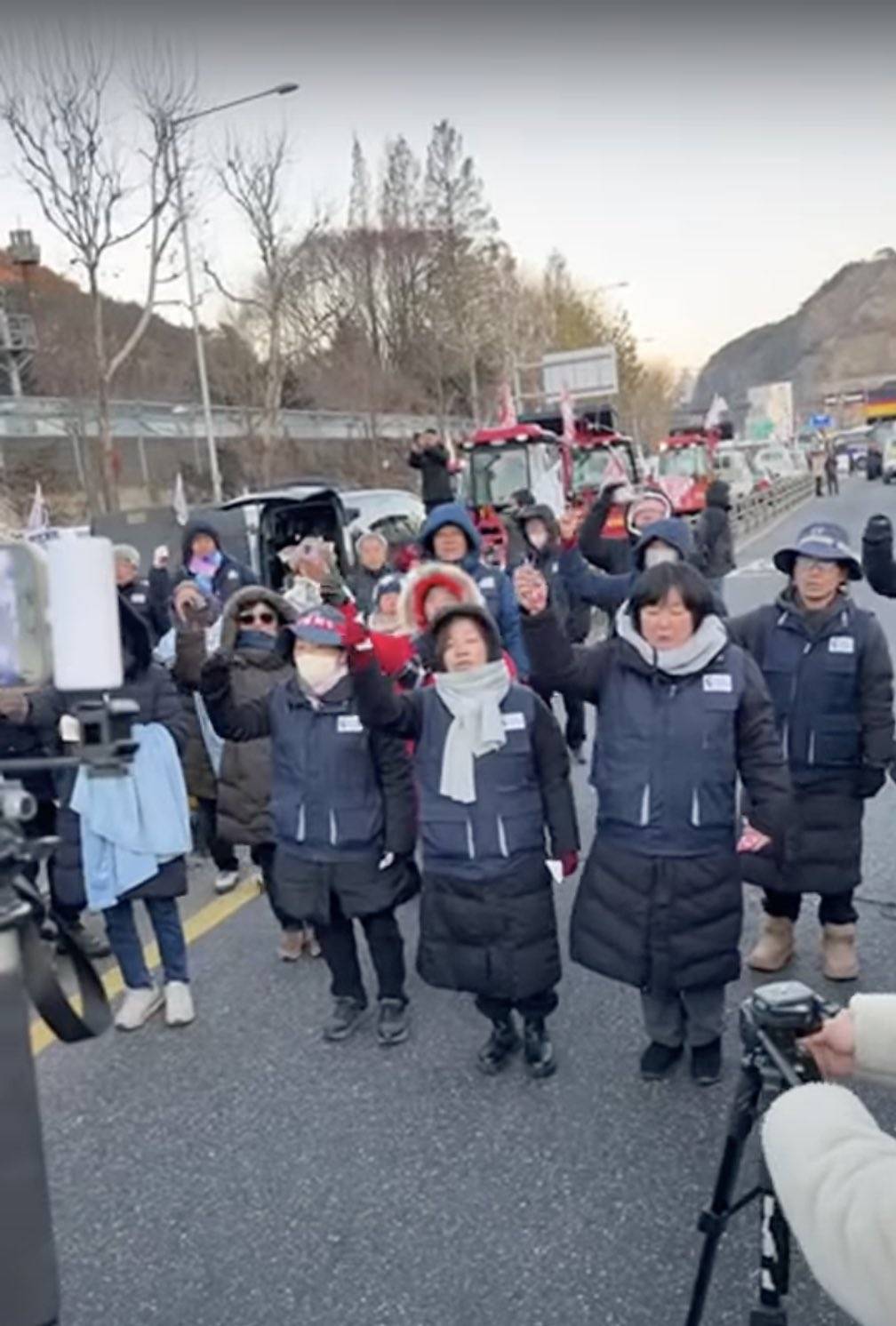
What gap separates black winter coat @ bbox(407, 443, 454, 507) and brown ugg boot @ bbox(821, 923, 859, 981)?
5.15 metres

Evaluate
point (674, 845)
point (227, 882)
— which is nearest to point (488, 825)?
point (674, 845)

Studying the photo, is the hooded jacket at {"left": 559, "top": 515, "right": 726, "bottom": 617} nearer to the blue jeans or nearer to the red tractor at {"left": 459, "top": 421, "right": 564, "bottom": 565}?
the blue jeans

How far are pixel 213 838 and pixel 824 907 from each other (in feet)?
10.1

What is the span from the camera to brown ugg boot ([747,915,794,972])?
4160mm

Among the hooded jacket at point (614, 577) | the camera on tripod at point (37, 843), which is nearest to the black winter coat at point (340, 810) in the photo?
the hooded jacket at point (614, 577)

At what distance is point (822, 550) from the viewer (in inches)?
153

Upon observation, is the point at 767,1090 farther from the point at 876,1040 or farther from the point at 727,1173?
the point at 727,1173

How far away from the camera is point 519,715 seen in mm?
3555

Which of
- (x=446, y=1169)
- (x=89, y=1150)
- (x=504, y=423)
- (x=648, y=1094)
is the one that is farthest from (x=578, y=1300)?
(x=504, y=423)

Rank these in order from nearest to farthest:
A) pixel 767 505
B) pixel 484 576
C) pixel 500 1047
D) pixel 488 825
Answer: pixel 488 825, pixel 500 1047, pixel 484 576, pixel 767 505

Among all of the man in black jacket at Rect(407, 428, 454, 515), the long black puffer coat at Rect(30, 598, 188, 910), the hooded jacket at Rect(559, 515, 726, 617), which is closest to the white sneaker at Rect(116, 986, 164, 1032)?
the long black puffer coat at Rect(30, 598, 188, 910)

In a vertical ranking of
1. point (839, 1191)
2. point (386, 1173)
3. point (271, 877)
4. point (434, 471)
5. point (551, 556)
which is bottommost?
point (386, 1173)

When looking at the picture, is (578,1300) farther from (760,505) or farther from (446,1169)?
(760,505)

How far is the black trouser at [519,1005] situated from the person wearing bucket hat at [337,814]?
16.2 inches
